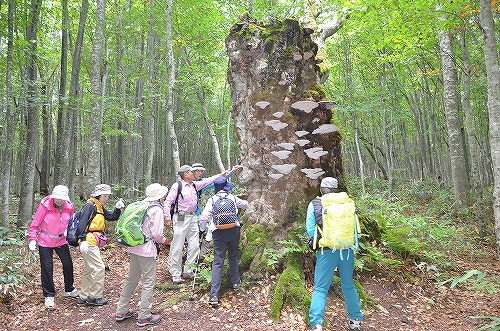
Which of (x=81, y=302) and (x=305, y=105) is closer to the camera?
(x=81, y=302)

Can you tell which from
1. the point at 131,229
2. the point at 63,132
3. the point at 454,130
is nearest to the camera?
the point at 131,229

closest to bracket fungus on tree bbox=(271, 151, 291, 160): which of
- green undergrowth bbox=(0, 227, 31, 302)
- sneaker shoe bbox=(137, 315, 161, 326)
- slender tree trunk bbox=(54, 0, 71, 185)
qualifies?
sneaker shoe bbox=(137, 315, 161, 326)

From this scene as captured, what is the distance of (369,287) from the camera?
4.61m

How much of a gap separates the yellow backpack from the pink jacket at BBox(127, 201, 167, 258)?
201cm

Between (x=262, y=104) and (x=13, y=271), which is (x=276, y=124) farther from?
(x=13, y=271)

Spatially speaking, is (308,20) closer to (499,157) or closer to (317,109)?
(317,109)

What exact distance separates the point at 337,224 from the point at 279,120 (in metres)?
2.18

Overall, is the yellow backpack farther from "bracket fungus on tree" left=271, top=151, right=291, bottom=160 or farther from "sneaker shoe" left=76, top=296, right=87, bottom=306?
"sneaker shoe" left=76, top=296, right=87, bottom=306

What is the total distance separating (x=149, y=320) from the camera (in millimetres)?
3873

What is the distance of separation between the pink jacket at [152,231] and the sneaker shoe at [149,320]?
0.79 metres

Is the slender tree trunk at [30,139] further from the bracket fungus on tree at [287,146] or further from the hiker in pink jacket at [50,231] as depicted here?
the bracket fungus on tree at [287,146]

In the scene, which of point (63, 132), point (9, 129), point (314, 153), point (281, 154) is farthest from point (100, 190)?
point (63, 132)

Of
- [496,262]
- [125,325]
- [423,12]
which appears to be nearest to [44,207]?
[125,325]

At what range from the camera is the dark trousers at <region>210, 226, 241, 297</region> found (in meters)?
4.22
